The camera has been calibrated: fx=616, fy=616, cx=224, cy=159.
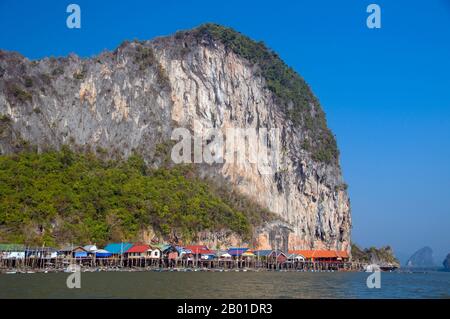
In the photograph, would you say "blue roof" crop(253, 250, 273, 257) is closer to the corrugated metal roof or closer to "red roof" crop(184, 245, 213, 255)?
the corrugated metal roof

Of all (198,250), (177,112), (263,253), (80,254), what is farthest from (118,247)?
(177,112)

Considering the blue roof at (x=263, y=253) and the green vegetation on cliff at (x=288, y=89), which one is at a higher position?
the green vegetation on cliff at (x=288, y=89)

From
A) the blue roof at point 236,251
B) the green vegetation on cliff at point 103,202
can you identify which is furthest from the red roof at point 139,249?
the blue roof at point 236,251

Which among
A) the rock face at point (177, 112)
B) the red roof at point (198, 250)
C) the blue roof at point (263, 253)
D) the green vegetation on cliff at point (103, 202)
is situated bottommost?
the blue roof at point (263, 253)

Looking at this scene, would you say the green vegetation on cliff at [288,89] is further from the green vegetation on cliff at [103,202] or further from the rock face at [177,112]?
the green vegetation on cliff at [103,202]

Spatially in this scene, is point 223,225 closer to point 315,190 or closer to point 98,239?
point 98,239

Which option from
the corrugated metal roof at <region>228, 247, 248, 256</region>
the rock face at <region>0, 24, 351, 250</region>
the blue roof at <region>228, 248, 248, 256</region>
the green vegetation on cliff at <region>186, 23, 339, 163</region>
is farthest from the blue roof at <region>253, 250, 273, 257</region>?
the green vegetation on cliff at <region>186, 23, 339, 163</region>
